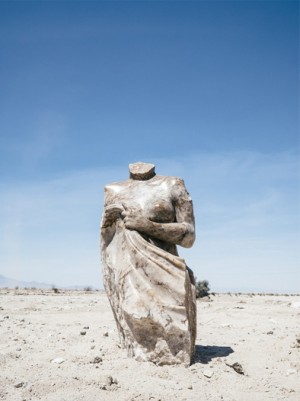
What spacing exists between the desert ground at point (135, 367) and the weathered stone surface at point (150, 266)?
33 cm

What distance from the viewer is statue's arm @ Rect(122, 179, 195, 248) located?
6.00 m

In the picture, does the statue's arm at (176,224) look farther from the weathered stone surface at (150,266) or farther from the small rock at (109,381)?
the small rock at (109,381)

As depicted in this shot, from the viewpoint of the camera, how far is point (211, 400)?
4.65m

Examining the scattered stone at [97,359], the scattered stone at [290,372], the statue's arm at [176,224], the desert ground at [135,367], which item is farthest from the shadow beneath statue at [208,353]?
the statue's arm at [176,224]

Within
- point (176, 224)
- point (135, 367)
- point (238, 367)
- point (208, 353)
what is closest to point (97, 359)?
point (135, 367)

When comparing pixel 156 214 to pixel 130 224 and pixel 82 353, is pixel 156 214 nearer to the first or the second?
pixel 130 224

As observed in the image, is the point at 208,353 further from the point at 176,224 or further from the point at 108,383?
the point at 108,383

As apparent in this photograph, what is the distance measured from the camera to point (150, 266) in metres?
5.87

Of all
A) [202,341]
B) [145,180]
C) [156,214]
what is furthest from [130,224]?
[202,341]

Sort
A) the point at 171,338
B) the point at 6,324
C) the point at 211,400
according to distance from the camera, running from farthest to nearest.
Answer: the point at 6,324, the point at 171,338, the point at 211,400

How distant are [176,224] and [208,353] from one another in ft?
6.91

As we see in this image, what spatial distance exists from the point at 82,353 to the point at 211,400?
247 centimetres

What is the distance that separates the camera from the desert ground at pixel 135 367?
4.75 m

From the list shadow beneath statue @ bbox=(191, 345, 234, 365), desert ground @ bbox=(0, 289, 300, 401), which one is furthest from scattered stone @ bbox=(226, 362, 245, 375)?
shadow beneath statue @ bbox=(191, 345, 234, 365)
